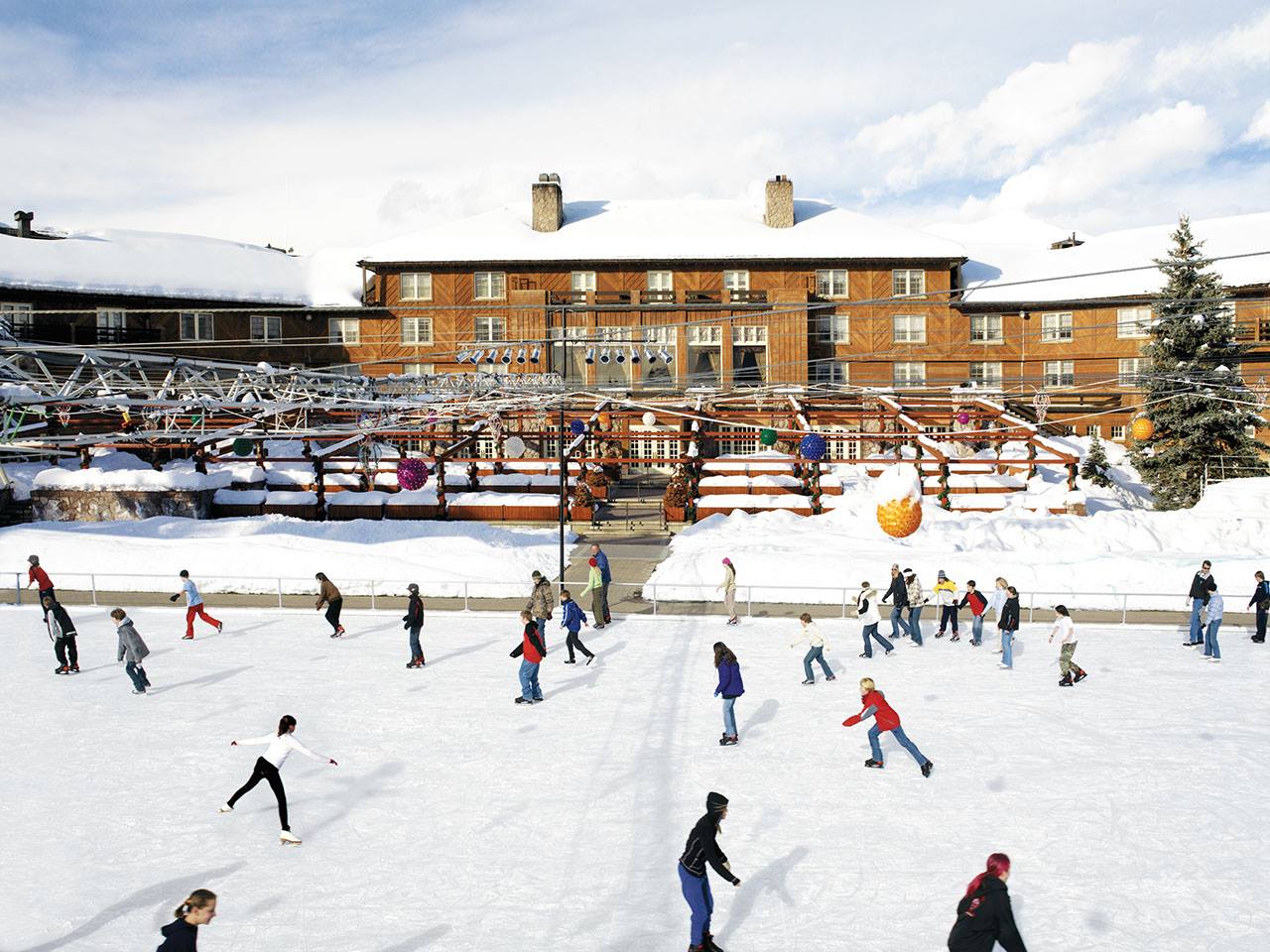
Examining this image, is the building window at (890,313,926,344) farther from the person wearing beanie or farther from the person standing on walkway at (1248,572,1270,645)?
Result: the person wearing beanie

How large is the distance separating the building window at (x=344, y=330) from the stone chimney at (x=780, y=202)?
81.4 feet

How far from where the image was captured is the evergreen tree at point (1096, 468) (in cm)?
3547

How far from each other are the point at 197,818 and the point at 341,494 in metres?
22.7

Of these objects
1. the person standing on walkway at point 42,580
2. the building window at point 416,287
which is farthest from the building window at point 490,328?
the person standing on walkway at point 42,580

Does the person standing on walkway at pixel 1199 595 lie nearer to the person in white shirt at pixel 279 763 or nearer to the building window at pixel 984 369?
the person in white shirt at pixel 279 763

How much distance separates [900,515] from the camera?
16344 mm

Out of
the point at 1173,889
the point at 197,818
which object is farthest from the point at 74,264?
the point at 1173,889

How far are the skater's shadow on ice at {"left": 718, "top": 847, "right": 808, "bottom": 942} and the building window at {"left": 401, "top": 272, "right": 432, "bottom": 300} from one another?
4202 cm

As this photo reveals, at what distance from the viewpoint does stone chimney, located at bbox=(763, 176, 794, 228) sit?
46.7m

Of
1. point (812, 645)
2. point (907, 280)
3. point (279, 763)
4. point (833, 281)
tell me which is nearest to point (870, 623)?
point (812, 645)

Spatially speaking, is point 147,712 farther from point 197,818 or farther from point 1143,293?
point 1143,293

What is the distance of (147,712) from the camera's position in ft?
39.2

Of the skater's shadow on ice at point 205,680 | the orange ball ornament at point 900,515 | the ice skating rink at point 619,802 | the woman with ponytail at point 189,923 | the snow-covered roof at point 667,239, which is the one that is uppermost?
the snow-covered roof at point 667,239

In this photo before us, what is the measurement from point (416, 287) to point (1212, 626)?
41.0m
